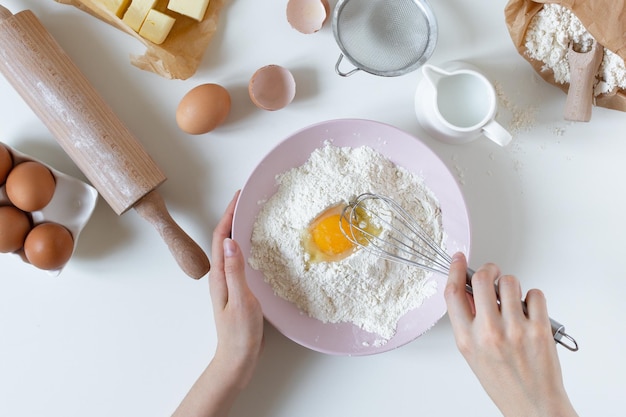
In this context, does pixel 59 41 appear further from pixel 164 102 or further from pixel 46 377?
pixel 46 377

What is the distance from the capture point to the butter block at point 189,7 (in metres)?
1.16

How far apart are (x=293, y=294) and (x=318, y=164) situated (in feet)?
0.86

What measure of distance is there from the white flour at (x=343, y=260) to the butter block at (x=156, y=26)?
37cm

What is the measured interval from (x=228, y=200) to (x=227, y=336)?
281mm

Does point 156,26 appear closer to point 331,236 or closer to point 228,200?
point 228,200

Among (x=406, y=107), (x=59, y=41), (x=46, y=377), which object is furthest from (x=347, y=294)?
(x=59, y=41)

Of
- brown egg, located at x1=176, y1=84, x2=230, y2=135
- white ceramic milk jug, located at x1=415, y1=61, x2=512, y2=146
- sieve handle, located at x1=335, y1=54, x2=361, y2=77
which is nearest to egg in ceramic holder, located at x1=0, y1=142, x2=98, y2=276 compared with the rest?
brown egg, located at x1=176, y1=84, x2=230, y2=135

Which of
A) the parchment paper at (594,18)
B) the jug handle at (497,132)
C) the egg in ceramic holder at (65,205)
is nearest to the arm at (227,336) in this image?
the egg in ceramic holder at (65,205)

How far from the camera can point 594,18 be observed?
1.10 meters

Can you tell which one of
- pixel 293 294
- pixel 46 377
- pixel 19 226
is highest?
pixel 293 294

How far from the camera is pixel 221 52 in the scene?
1210mm

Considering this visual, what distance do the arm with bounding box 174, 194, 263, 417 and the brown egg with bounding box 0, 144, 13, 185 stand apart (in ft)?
1.35

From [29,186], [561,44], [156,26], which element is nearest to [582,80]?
[561,44]

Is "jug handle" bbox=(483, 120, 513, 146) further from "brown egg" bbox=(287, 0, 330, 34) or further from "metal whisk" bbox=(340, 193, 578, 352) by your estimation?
"brown egg" bbox=(287, 0, 330, 34)
